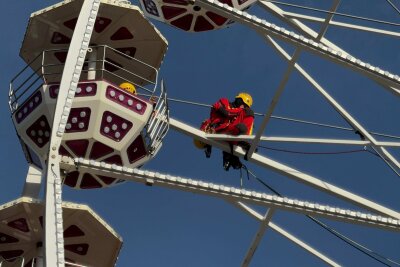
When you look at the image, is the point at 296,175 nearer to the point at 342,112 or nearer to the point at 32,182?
the point at 342,112

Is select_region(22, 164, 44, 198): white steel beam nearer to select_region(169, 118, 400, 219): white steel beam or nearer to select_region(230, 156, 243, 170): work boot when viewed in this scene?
select_region(169, 118, 400, 219): white steel beam

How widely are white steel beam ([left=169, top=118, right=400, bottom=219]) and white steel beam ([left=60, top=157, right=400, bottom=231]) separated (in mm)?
3362

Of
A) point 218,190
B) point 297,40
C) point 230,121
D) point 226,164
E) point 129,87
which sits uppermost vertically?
point 297,40

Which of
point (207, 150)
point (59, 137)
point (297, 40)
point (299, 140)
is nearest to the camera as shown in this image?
point (59, 137)

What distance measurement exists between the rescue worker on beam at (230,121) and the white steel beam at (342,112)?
3.79 ft

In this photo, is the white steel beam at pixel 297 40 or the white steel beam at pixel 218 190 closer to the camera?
the white steel beam at pixel 218 190

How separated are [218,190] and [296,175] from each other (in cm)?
421

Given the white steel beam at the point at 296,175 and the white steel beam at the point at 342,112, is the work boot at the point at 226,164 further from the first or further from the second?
the white steel beam at the point at 342,112

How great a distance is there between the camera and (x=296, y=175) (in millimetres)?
19672

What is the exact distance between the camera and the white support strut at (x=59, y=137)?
13.6 m

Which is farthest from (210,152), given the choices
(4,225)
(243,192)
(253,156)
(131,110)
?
(243,192)

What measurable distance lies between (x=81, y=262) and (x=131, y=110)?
355 centimetres

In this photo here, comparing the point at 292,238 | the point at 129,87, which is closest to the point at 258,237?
the point at 292,238

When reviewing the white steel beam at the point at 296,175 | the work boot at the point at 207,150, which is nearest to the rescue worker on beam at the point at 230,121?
the work boot at the point at 207,150
